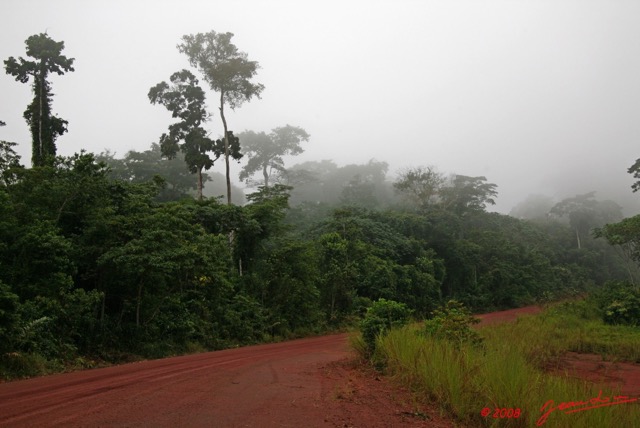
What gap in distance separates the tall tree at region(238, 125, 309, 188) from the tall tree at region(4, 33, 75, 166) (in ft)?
93.2

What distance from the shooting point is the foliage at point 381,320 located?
926cm

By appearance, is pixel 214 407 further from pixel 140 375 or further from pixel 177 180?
pixel 177 180

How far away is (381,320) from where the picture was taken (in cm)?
937

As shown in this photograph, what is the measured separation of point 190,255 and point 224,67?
16575 millimetres

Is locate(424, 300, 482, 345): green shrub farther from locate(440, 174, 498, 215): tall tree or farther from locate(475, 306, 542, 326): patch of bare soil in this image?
locate(440, 174, 498, 215): tall tree

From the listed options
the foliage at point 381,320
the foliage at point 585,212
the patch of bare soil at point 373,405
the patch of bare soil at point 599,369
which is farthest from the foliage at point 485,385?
the foliage at point 585,212

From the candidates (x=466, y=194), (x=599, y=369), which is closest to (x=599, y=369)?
(x=599, y=369)

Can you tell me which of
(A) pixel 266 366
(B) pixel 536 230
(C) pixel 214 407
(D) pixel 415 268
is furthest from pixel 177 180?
(B) pixel 536 230

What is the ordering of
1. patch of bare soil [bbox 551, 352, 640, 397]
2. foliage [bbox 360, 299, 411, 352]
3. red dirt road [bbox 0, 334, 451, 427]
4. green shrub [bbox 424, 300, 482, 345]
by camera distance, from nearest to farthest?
red dirt road [bbox 0, 334, 451, 427] < green shrub [bbox 424, 300, 482, 345] < patch of bare soil [bbox 551, 352, 640, 397] < foliage [bbox 360, 299, 411, 352]

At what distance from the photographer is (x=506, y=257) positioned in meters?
40.7

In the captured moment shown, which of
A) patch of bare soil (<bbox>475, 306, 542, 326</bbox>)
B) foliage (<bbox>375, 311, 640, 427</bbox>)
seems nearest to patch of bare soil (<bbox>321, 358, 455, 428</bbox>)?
foliage (<bbox>375, 311, 640, 427</bbox>)

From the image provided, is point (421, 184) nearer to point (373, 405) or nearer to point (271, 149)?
point (271, 149)

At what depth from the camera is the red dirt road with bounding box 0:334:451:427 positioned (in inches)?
192

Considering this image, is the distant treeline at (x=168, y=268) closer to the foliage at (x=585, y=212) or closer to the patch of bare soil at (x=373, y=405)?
the patch of bare soil at (x=373, y=405)
